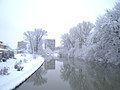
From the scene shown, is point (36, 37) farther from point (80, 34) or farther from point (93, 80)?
point (93, 80)

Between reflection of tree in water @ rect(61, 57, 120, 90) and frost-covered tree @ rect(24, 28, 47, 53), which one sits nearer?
reflection of tree in water @ rect(61, 57, 120, 90)

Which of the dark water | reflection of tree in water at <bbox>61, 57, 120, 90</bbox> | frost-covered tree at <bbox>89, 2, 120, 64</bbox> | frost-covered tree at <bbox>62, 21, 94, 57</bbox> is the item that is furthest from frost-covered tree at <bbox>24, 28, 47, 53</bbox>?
reflection of tree in water at <bbox>61, 57, 120, 90</bbox>

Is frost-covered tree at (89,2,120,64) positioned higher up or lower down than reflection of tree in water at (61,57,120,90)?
higher up

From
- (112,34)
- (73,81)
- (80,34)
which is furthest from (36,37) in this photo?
(73,81)

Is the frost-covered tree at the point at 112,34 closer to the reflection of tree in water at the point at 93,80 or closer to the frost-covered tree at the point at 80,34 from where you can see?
the reflection of tree in water at the point at 93,80

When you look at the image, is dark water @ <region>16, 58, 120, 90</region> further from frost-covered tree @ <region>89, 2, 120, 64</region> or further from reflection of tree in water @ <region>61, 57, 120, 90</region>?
frost-covered tree @ <region>89, 2, 120, 64</region>

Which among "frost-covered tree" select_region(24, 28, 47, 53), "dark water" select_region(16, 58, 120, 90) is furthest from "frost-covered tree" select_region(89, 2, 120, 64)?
"frost-covered tree" select_region(24, 28, 47, 53)

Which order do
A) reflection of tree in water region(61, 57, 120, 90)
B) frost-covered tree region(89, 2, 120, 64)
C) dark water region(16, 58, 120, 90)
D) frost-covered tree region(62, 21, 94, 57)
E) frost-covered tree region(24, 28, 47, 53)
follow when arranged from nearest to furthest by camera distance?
1. dark water region(16, 58, 120, 90)
2. reflection of tree in water region(61, 57, 120, 90)
3. frost-covered tree region(89, 2, 120, 64)
4. frost-covered tree region(62, 21, 94, 57)
5. frost-covered tree region(24, 28, 47, 53)

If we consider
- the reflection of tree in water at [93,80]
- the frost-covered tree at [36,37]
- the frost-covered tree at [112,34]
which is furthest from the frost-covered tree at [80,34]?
the reflection of tree in water at [93,80]

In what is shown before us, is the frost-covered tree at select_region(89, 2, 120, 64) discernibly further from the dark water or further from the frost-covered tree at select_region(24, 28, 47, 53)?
the frost-covered tree at select_region(24, 28, 47, 53)

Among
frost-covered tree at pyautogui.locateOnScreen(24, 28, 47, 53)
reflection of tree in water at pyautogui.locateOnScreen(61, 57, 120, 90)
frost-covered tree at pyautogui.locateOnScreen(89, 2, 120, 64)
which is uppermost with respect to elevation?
frost-covered tree at pyautogui.locateOnScreen(24, 28, 47, 53)

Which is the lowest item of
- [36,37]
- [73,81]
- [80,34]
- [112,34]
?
[73,81]

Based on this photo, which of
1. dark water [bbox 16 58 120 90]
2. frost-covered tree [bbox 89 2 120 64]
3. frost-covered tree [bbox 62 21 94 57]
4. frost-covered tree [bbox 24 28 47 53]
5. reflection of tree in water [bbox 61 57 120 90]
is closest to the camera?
dark water [bbox 16 58 120 90]

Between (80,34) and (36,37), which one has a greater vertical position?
(80,34)
